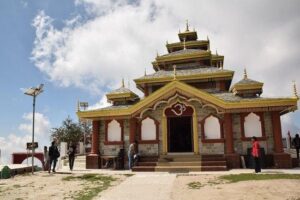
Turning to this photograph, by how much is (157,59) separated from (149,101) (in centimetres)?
535

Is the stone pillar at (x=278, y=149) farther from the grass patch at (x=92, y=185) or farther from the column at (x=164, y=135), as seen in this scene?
the grass patch at (x=92, y=185)

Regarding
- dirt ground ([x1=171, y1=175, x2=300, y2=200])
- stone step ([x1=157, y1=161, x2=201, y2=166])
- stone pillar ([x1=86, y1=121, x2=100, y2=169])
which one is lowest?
dirt ground ([x1=171, y1=175, x2=300, y2=200])

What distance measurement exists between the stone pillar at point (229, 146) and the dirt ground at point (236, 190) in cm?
508

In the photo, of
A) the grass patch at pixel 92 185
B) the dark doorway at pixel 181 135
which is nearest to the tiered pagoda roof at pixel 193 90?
the dark doorway at pixel 181 135

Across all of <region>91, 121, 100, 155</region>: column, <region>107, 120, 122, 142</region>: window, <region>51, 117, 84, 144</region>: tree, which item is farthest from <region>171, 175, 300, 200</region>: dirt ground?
<region>51, 117, 84, 144</region>: tree

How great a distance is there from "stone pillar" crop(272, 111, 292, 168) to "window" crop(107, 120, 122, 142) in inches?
352

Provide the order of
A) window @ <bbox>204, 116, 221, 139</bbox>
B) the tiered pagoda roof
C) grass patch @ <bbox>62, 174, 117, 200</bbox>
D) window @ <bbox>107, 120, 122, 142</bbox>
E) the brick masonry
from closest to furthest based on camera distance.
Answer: grass patch @ <bbox>62, 174, 117, 200</bbox> → the tiered pagoda roof → the brick masonry → window @ <bbox>204, 116, 221, 139</bbox> → window @ <bbox>107, 120, 122, 142</bbox>

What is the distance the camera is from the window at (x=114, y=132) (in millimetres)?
20203

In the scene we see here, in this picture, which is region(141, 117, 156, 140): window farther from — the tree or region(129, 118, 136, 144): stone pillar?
the tree

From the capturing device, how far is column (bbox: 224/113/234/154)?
18.1m

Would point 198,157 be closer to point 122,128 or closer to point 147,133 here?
point 147,133

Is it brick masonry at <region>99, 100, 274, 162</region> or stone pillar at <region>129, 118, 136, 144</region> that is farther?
stone pillar at <region>129, 118, 136, 144</region>

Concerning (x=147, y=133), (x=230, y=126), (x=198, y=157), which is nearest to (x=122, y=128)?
(x=147, y=133)

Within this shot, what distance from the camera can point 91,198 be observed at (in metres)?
10.3
